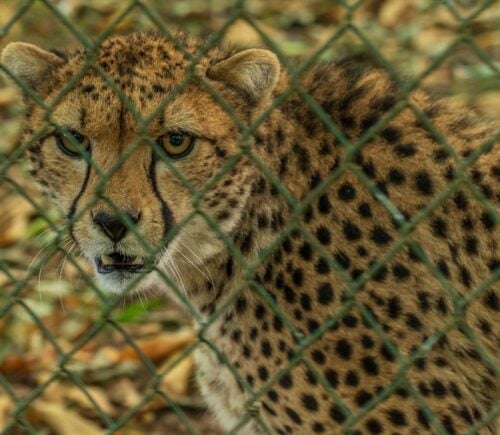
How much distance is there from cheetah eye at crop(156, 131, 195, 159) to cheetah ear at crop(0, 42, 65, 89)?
61 centimetres

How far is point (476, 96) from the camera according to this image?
19.5ft

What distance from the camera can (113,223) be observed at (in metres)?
3.17

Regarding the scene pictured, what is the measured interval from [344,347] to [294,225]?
0.98 m

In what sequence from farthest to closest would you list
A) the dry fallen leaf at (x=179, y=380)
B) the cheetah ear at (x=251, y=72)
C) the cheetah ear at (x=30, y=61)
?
the dry fallen leaf at (x=179, y=380) < the cheetah ear at (x=30, y=61) < the cheetah ear at (x=251, y=72)

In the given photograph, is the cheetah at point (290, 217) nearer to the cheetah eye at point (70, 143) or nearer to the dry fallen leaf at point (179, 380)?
the cheetah eye at point (70, 143)

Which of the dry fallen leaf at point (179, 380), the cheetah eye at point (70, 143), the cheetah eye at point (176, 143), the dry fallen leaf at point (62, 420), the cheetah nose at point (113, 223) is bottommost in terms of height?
the dry fallen leaf at point (62, 420)

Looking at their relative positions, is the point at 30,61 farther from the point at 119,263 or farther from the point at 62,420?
the point at 62,420

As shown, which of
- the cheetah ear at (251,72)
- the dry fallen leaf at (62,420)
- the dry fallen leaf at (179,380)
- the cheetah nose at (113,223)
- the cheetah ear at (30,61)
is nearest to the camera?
the cheetah nose at (113,223)

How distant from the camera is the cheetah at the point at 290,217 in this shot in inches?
130

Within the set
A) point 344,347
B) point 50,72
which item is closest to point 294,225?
point 344,347

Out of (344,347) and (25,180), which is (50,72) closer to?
(344,347)

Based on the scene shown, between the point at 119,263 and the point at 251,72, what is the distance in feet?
2.64

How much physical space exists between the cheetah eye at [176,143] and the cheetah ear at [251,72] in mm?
245

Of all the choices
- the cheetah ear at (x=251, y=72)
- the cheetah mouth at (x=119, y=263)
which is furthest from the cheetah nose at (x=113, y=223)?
the cheetah ear at (x=251, y=72)
